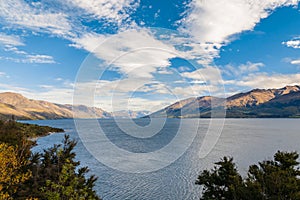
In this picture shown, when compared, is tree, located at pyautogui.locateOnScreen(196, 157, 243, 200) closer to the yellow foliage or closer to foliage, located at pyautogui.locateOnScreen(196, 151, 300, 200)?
foliage, located at pyautogui.locateOnScreen(196, 151, 300, 200)

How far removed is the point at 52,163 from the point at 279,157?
30.1 meters

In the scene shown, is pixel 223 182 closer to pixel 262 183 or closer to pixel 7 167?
pixel 262 183

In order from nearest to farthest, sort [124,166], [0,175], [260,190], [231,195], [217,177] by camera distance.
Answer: [0,175], [260,190], [231,195], [217,177], [124,166]

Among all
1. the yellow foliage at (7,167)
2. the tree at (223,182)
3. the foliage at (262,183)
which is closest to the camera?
the yellow foliage at (7,167)

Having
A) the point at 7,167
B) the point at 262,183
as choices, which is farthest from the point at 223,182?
the point at 7,167

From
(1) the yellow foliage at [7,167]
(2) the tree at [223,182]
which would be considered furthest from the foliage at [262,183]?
(1) the yellow foliage at [7,167]

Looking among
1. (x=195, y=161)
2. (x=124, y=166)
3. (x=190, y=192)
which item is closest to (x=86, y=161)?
(x=124, y=166)

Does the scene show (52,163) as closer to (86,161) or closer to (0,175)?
(0,175)

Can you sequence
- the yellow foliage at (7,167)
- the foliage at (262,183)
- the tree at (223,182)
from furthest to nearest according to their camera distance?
the tree at (223,182), the foliage at (262,183), the yellow foliage at (7,167)

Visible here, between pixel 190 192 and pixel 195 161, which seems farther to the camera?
pixel 195 161

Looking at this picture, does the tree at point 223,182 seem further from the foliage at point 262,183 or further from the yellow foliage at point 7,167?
the yellow foliage at point 7,167

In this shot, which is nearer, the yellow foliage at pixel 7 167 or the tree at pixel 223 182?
the yellow foliage at pixel 7 167

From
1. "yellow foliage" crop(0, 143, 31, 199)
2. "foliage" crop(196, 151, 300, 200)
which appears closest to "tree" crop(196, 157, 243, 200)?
"foliage" crop(196, 151, 300, 200)

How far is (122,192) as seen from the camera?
4984cm
